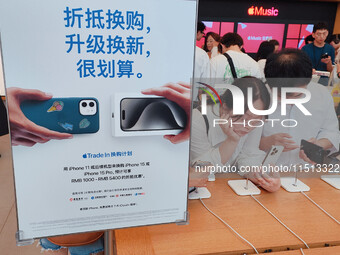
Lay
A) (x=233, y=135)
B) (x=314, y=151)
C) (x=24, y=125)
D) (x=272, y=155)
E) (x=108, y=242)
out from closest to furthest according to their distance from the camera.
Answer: (x=24, y=125) → (x=108, y=242) → (x=272, y=155) → (x=233, y=135) → (x=314, y=151)

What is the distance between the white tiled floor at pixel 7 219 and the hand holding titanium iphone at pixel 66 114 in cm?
148

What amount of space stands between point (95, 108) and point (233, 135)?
0.88 meters

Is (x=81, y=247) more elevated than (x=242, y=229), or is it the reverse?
(x=242, y=229)

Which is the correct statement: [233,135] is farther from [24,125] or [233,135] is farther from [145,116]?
[24,125]

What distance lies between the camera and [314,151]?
1.64 metres

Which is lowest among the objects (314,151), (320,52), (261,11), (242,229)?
(242,229)

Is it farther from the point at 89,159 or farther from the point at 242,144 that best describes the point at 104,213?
the point at 242,144

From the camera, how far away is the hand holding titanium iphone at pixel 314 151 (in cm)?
161

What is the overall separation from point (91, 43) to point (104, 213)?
1.65 ft

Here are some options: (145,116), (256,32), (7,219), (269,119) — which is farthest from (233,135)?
(256,32)

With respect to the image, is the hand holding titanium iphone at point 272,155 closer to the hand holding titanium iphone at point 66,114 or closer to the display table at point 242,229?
the display table at point 242,229

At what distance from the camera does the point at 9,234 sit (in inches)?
81.3

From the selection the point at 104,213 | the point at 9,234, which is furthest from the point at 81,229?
the point at 9,234

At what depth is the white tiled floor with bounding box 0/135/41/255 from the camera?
192 centimetres
